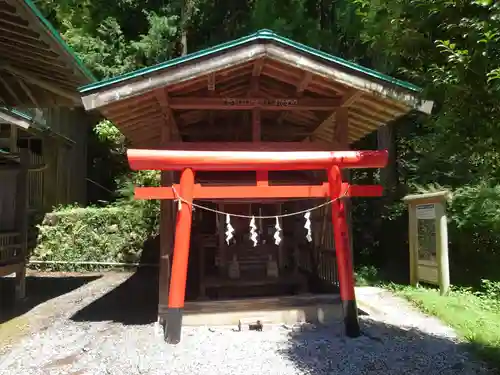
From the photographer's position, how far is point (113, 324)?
8062mm

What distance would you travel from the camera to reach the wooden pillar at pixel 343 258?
23.2ft

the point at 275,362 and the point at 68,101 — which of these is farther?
the point at 68,101

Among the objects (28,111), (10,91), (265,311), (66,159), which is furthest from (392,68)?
(66,159)

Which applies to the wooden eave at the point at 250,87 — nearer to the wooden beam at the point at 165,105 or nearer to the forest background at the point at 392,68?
the wooden beam at the point at 165,105

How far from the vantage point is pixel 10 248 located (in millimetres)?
10266

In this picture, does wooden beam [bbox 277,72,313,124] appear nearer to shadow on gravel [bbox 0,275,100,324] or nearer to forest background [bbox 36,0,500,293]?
forest background [bbox 36,0,500,293]

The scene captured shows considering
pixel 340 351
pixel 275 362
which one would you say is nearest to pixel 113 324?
pixel 275 362

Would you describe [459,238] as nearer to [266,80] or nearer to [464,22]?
[266,80]

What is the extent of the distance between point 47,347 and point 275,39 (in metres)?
5.63

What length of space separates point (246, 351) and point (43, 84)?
21.8ft

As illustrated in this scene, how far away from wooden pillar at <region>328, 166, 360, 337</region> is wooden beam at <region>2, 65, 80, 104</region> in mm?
5754

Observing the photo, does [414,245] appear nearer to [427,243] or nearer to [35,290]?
[427,243]

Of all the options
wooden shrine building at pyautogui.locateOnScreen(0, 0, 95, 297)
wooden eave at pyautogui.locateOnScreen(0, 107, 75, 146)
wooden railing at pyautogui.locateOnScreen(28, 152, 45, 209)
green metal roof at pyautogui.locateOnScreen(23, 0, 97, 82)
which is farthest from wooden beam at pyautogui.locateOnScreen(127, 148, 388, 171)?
wooden railing at pyautogui.locateOnScreen(28, 152, 45, 209)

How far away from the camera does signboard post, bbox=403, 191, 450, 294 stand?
32.0ft
